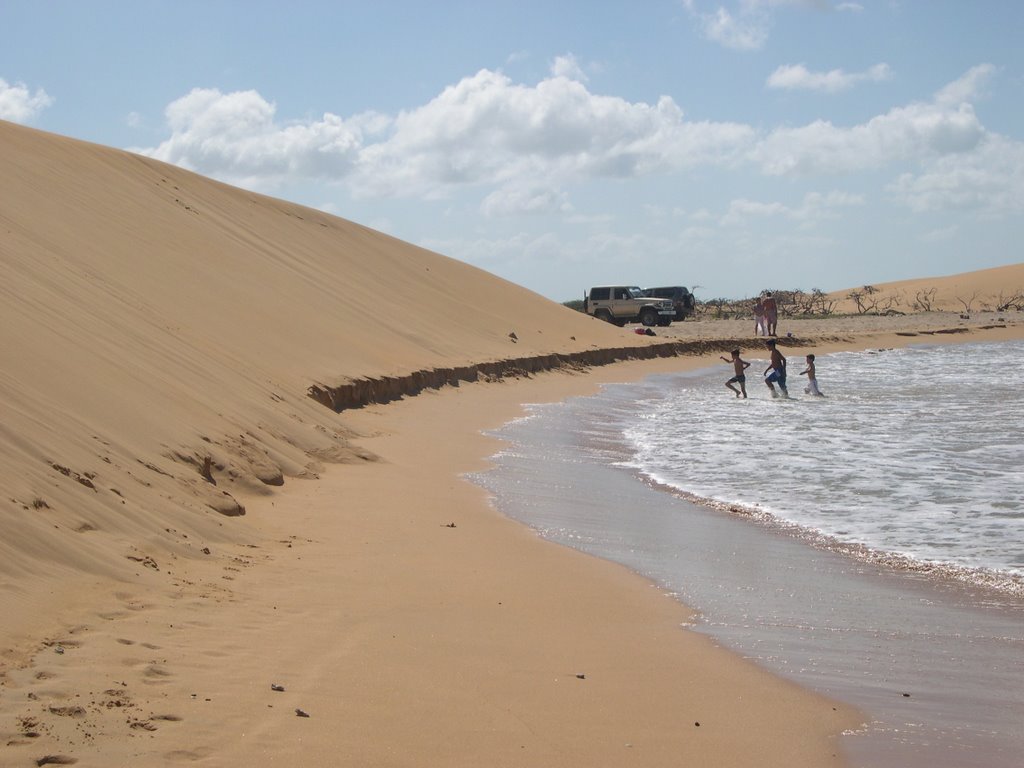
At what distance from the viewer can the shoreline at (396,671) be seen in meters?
3.79

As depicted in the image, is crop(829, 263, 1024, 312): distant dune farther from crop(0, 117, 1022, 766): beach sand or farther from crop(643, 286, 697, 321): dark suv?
crop(0, 117, 1022, 766): beach sand

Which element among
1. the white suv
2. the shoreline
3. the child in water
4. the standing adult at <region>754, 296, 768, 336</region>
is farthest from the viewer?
the white suv

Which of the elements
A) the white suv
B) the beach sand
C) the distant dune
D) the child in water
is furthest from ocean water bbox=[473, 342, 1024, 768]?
the distant dune

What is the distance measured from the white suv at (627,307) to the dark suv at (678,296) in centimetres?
232

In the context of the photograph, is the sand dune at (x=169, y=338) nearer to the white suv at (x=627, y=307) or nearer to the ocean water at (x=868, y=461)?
the ocean water at (x=868, y=461)

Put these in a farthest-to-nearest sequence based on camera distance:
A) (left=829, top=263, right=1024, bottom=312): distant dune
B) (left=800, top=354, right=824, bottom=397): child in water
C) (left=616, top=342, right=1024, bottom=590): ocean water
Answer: (left=829, top=263, right=1024, bottom=312): distant dune
(left=800, top=354, right=824, bottom=397): child in water
(left=616, top=342, right=1024, bottom=590): ocean water

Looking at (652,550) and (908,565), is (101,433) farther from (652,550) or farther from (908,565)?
(908,565)

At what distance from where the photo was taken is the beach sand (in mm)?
3891

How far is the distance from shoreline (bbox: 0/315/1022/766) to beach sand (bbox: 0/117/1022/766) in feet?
0.04

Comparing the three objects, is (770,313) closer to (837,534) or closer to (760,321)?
(760,321)

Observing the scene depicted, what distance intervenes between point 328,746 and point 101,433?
418 centimetres

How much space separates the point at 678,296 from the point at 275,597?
150 feet

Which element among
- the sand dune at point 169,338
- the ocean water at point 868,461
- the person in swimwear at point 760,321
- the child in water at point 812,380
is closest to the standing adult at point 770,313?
the person in swimwear at point 760,321

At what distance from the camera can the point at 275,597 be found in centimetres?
555
